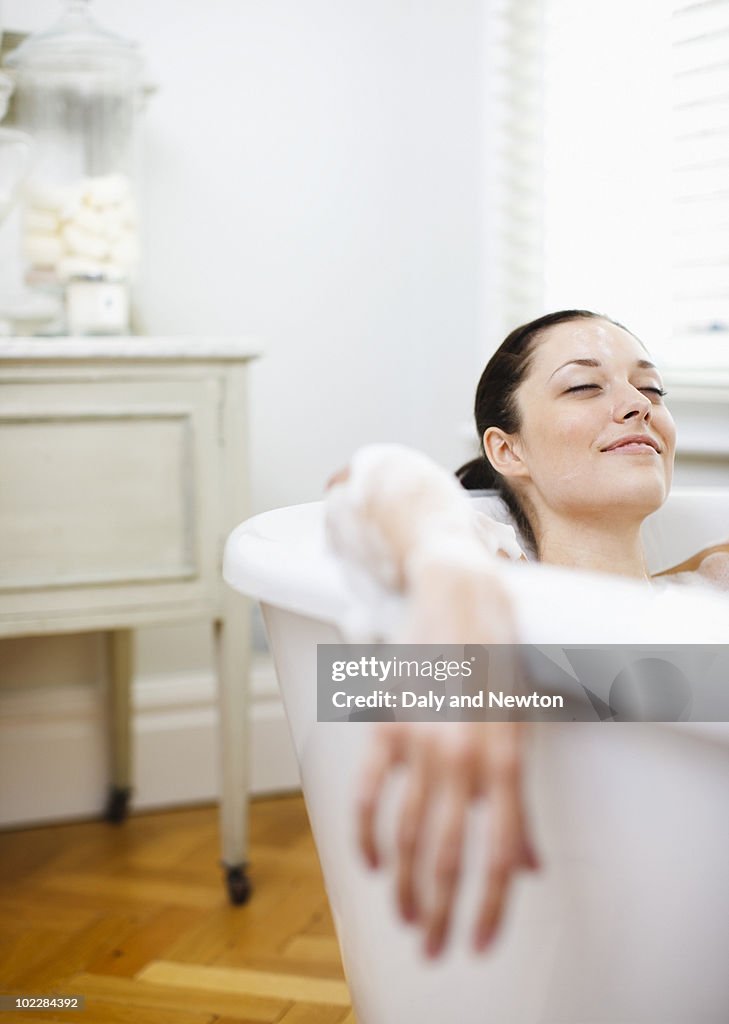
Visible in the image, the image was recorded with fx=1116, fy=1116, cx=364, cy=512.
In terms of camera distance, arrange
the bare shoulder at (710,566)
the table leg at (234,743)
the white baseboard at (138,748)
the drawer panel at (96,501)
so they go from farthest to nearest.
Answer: the white baseboard at (138,748)
the table leg at (234,743)
the drawer panel at (96,501)
the bare shoulder at (710,566)

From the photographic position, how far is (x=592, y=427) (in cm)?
116

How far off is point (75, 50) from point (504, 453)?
0.98 metres

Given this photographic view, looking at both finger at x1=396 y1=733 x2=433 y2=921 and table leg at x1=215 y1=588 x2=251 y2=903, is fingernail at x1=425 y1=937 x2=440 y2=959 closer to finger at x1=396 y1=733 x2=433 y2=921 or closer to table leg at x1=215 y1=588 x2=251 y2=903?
finger at x1=396 y1=733 x2=433 y2=921

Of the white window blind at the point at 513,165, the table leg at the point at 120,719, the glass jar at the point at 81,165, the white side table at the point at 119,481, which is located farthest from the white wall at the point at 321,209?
the white side table at the point at 119,481

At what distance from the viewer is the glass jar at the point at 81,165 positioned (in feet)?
5.46

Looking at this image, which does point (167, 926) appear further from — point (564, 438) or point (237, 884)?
point (564, 438)

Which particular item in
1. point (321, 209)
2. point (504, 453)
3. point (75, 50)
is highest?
point (75, 50)

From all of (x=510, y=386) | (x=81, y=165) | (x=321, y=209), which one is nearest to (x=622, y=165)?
(x=321, y=209)

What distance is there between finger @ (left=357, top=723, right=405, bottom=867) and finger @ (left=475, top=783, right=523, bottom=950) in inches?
2.3

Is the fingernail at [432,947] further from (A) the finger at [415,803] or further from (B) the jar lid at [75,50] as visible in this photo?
(B) the jar lid at [75,50]

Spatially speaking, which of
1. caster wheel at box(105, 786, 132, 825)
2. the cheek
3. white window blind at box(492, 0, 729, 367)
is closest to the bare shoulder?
the cheek

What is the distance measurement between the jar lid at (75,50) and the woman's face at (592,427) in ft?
2.98

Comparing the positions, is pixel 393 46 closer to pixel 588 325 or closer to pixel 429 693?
pixel 588 325

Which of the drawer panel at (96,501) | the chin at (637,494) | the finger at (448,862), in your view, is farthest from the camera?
the drawer panel at (96,501)
